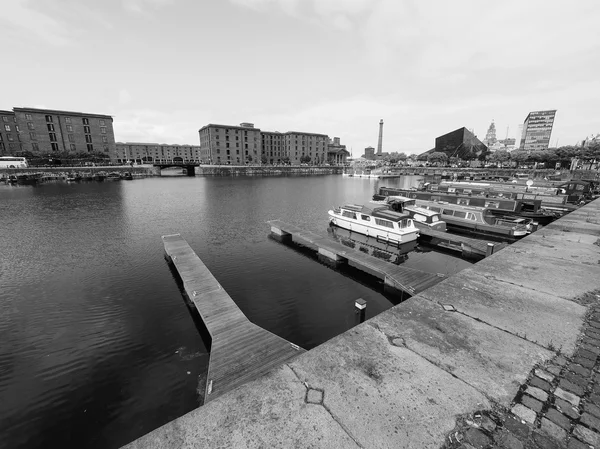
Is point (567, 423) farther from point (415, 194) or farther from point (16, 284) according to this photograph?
point (415, 194)

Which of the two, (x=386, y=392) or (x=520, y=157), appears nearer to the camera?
(x=386, y=392)

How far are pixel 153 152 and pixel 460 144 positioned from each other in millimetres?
209925

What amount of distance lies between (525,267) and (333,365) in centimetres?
1109

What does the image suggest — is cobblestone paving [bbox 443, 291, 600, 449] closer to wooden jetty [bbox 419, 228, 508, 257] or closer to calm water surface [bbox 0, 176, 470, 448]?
calm water surface [bbox 0, 176, 470, 448]

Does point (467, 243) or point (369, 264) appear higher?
point (467, 243)

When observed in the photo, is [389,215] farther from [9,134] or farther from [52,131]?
[9,134]

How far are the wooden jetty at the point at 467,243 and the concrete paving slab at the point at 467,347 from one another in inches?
662

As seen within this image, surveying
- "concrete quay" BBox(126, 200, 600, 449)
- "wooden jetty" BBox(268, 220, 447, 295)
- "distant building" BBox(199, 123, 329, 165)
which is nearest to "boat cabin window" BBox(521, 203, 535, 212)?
"wooden jetty" BBox(268, 220, 447, 295)

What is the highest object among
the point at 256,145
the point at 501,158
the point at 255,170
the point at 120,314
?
the point at 256,145

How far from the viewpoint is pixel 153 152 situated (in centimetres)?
17925

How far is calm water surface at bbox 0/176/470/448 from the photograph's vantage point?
8.70m

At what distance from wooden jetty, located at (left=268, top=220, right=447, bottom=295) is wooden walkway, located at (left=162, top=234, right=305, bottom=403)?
892cm

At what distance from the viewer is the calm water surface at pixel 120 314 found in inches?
343

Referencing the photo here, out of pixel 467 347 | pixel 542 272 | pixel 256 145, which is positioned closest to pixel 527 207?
pixel 542 272
